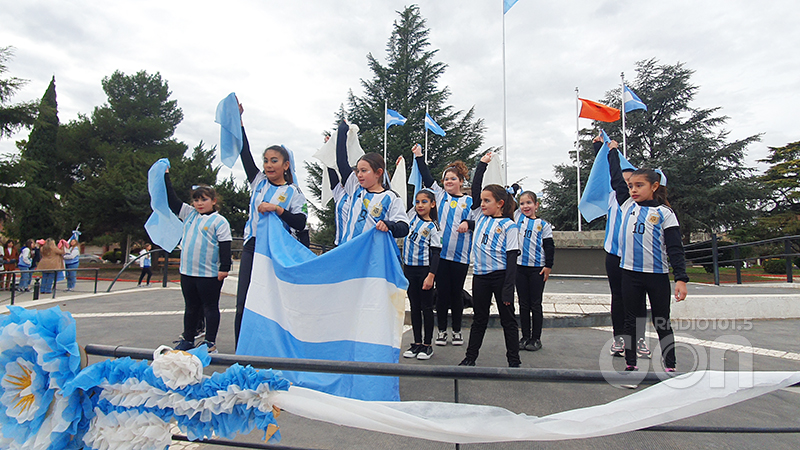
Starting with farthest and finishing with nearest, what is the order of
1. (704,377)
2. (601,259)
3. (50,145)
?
(50,145) → (601,259) → (704,377)

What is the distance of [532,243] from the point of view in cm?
466

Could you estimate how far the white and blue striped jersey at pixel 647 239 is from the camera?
132 inches

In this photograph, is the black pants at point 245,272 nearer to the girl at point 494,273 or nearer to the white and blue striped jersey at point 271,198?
the white and blue striped jersey at point 271,198

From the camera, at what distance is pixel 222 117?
12.0ft

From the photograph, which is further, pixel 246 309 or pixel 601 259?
pixel 601 259

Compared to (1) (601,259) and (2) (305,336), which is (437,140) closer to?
(1) (601,259)

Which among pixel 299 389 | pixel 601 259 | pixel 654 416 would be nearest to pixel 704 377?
pixel 654 416

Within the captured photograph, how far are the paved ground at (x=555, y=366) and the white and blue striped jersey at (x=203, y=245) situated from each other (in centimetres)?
110

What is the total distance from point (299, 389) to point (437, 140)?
24709 mm

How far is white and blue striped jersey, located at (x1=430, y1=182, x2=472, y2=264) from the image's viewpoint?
4.53 m

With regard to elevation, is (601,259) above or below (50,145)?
below

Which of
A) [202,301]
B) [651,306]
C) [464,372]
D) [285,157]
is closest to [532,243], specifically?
[651,306]

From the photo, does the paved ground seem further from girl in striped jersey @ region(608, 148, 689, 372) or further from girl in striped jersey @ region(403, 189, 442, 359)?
girl in striped jersey @ region(608, 148, 689, 372)

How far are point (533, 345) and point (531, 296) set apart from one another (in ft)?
1.80
